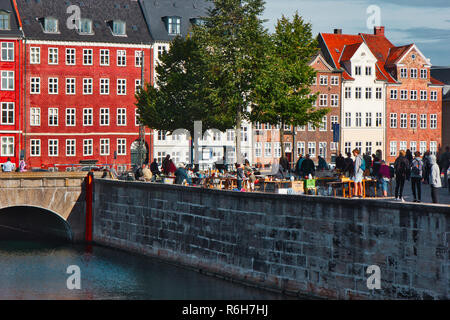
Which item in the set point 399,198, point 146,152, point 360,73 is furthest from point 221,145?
point 399,198

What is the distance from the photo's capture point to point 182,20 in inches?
3216

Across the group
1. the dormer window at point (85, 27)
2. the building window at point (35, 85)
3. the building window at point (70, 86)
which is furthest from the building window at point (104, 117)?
the dormer window at point (85, 27)

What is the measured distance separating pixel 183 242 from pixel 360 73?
5814 cm

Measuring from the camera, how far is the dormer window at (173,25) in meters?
80.7

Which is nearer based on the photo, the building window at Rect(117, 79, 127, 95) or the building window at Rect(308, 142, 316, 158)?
the building window at Rect(117, 79, 127, 95)

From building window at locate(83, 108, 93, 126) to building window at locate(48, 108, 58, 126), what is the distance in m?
2.69

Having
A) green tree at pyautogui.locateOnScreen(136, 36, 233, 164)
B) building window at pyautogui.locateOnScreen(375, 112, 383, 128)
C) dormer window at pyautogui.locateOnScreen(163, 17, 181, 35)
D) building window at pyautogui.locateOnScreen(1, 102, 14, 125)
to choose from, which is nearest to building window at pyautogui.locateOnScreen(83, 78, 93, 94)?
building window at pyautogui.locateOnScreen(1, 102, 14, 125)

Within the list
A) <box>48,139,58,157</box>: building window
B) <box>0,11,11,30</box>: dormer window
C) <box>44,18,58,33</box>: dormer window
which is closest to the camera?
<box>0,11,11,30</box>: dormer window

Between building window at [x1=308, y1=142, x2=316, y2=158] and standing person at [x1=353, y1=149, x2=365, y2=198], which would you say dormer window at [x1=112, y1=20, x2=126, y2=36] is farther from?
Result: standing person at [x1=353, y1=149, x2=365, y2=198]

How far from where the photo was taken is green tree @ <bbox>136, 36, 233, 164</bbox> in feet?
186

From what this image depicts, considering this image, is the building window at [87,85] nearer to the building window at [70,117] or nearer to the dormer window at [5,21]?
the building window at [70,117]
